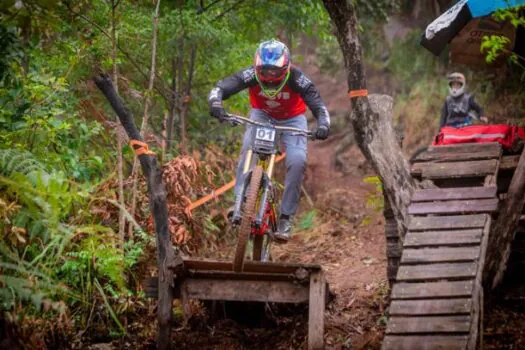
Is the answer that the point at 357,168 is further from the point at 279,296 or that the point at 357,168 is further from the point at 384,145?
the point at 279,296

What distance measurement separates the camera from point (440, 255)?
635 centimetres

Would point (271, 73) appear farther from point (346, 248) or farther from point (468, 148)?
point (346, 248)

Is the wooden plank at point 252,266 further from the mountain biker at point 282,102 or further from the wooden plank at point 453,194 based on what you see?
the wooden plank at point 453,194

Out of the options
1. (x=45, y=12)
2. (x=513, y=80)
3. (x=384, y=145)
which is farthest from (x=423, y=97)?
(x=45, y=12)

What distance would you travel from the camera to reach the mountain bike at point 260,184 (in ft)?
21.7

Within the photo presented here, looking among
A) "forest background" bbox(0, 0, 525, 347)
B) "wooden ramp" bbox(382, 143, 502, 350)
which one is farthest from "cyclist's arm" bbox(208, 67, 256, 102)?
"wooden ramp" bbox(382, 143, 502, 350)

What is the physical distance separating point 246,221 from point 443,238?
1714mm

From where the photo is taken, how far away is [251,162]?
703cm

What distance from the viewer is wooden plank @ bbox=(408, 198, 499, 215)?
6.75m

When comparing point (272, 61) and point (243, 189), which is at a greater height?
point (272, 61)

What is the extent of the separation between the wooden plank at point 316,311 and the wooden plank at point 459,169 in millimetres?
1909

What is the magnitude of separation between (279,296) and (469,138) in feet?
9.82

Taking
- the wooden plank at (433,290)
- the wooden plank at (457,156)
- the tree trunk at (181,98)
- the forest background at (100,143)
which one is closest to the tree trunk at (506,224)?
the wooden plank at (457,156)

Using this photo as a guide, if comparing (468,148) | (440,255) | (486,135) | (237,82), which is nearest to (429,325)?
(440,255)
